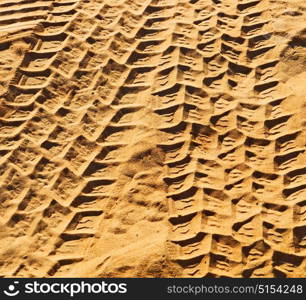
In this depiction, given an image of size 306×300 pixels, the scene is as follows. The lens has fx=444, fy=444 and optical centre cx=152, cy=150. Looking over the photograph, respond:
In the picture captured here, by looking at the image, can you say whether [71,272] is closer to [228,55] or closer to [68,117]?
[68,117]

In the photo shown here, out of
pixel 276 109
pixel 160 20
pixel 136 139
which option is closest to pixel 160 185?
pixel 136 139

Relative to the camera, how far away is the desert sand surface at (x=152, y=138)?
3555 millimetres

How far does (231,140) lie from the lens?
4008 millimetres

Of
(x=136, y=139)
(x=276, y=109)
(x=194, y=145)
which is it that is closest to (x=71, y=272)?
(x=136, y=139)

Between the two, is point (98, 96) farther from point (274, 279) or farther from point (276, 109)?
point (274, 279)

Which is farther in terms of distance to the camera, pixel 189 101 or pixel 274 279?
pixel 189 101

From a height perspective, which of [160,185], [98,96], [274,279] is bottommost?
[274,279]

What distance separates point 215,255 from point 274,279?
48 centimetres

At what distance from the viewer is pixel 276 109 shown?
4.12 metres

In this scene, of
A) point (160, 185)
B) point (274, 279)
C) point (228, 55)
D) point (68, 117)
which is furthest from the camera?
point (228, 55)

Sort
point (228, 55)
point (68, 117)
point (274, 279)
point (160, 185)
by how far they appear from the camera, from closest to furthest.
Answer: point (274, 279) → point (160, 185) → point (68, 117) → point (228, 55)

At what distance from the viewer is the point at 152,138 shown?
3979 millimetres

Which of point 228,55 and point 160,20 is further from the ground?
point 160,20

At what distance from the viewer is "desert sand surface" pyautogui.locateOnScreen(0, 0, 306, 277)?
3555mm
